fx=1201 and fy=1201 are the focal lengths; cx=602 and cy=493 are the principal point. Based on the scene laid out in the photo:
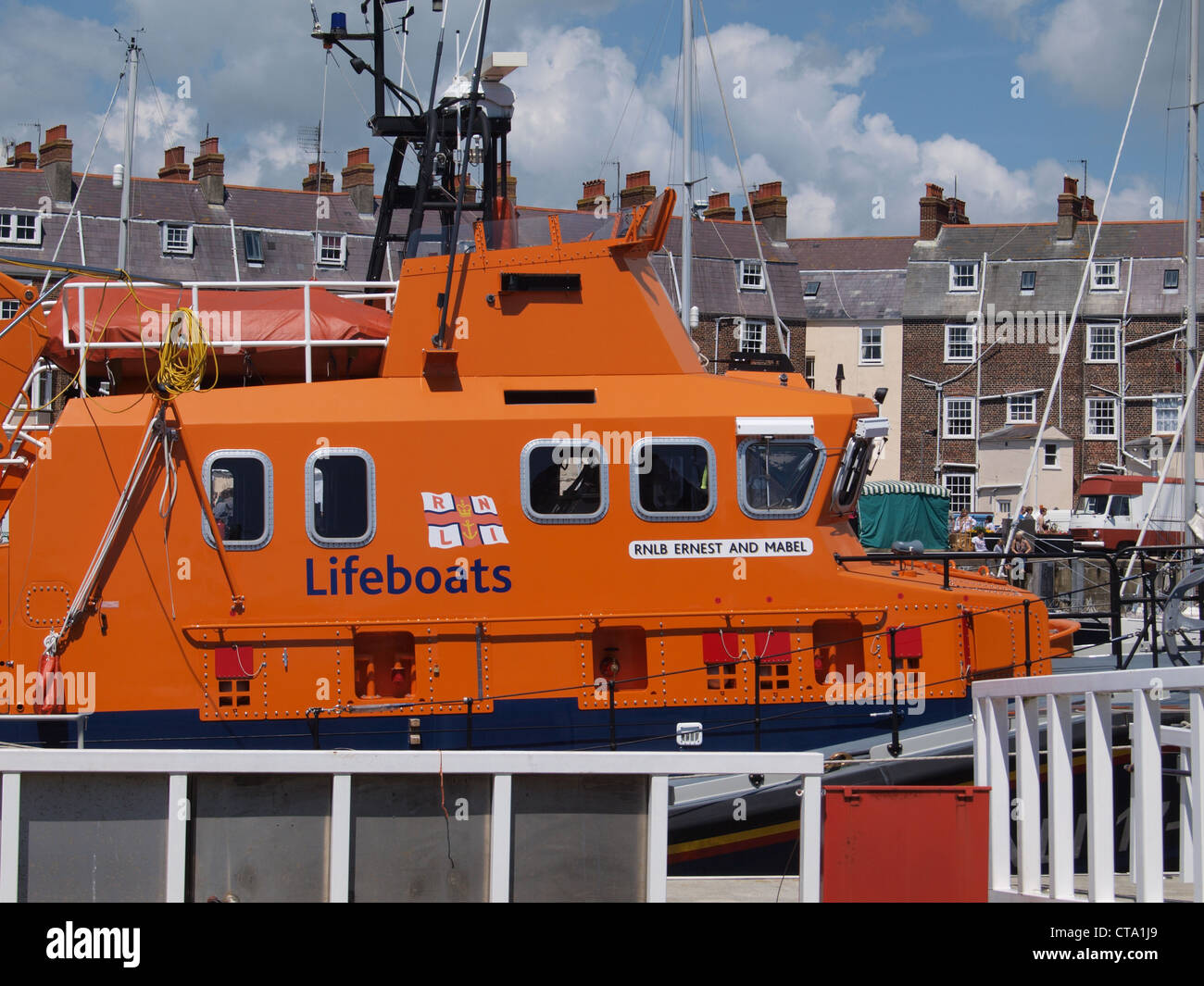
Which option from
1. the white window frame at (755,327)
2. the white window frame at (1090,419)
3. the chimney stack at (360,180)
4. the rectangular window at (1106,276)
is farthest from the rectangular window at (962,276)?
the chimney stack at (360,180)

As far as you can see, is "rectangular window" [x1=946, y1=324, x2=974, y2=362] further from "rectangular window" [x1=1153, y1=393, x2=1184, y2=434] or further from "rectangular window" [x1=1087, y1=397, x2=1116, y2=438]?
"rectangular window" [x1=1153, y1=393, x2=1184, y2=434]

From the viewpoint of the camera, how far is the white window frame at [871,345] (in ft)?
153

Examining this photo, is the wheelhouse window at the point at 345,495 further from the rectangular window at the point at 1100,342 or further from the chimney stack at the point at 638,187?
the rectangular window at the point at 1100,342

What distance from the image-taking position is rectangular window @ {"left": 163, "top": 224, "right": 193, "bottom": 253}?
40344 mm

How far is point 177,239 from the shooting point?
40.7 m

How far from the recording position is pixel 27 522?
26.3 feet

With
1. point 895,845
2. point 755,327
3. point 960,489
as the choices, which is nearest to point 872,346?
point 755,327

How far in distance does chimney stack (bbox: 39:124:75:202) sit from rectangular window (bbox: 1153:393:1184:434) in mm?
38242

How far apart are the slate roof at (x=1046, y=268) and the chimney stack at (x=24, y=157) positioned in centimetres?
3285

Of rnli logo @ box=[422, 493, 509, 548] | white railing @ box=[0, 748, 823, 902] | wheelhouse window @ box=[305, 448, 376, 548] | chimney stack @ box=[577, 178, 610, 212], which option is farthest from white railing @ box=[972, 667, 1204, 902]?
chimney stack @ box=[577, 178, 610, 212]

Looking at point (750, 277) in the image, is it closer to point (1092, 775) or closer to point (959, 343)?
point (959, 343)
